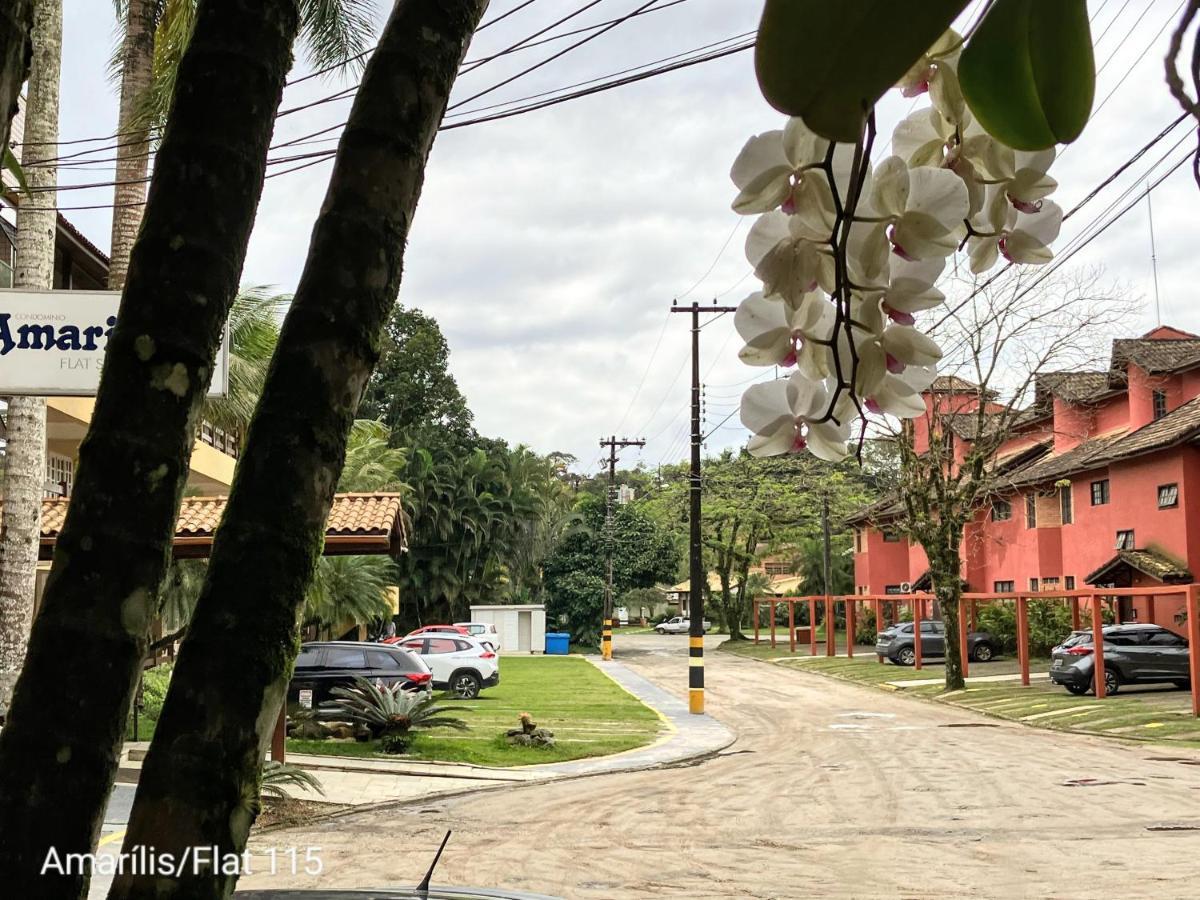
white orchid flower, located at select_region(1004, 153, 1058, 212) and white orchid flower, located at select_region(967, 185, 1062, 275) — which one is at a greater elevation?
white orchid flower, located at select_region(1004, 153, 1058, 212)

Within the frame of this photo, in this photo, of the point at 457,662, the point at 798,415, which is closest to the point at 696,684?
the point at 457,662

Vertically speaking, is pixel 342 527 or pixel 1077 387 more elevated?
pixel 1077 387

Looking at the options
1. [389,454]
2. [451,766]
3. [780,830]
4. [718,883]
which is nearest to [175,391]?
[718,883]

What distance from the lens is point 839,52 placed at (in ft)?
1.47

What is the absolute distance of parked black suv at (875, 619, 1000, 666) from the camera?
34.9 meters

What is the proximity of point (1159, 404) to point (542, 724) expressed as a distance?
17.4 m

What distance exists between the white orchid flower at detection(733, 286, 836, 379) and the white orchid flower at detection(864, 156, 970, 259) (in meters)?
0.08

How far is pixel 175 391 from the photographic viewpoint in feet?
3.11

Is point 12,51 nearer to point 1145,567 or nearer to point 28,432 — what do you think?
point 28,432

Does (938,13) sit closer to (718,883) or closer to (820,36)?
(820,36)

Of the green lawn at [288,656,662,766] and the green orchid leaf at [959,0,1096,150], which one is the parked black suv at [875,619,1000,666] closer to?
the green lawn at [288,656,662,766]

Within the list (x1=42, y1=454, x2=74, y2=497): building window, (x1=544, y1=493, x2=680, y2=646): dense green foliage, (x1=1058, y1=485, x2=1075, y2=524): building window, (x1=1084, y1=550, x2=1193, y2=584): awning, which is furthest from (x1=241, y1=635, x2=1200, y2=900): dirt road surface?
(x1=544, y1=493, x2=680, y2=646): dense green foliage

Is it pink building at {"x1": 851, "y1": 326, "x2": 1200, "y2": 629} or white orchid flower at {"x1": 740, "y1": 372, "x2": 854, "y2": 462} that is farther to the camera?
pink building at {"x1": 851, "y1": 326, "x2": 1200, "y2": 629}

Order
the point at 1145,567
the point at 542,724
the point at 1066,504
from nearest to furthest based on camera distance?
the point at 542,724
the point at 1145,567
the point at 1066,504
